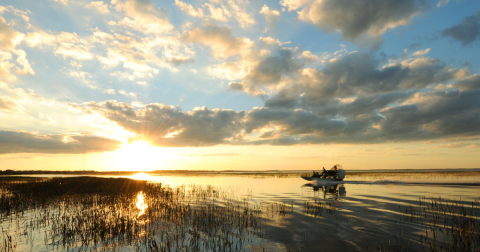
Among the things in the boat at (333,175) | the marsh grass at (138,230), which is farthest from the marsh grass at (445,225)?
the boat at (333,175)

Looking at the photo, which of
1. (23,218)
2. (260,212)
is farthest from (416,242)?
(23,218)

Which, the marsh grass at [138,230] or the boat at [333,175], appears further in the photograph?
the boat at [333,175]

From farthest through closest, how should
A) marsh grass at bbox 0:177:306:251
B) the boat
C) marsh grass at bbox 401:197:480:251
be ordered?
the boat
marsh grass at bbox 0:177:306:251
marsh grass at bbox 401:197:480:251

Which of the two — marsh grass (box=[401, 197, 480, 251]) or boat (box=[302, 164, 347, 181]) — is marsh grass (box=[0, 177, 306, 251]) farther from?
boat (box=[302, 164, 347, 181])

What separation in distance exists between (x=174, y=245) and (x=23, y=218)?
1609cm

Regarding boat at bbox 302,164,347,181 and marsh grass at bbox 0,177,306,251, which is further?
boat at bbox 302,164,347,181

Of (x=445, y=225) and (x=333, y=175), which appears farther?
(x=333, y=175)

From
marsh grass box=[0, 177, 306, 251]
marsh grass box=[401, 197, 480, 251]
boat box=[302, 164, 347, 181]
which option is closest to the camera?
marsh grass box=[401, 197, 480, 251]

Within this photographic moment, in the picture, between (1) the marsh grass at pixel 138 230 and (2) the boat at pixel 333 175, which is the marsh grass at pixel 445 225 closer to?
(1) the marsh grass at pixel 138 230

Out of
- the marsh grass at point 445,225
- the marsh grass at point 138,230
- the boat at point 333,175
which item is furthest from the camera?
the boat at point 333,175

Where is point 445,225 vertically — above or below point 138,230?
below

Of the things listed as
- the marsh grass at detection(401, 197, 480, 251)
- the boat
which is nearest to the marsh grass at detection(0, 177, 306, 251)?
the marsh grass at detection(401, 197, 480, 251)

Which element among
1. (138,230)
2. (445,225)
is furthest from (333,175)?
(138,230)

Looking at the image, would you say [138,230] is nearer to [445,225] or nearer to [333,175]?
[445,225]
